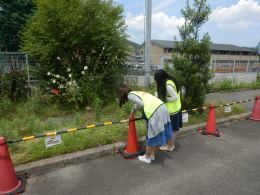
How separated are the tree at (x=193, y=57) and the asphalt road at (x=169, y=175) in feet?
6.02

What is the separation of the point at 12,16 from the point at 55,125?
17.8 meters

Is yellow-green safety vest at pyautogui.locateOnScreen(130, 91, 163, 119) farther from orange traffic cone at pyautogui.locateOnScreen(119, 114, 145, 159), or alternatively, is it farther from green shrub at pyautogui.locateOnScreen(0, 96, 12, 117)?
green shrub at pyautogui.locateOnScreen(0, 96, 12, 117)

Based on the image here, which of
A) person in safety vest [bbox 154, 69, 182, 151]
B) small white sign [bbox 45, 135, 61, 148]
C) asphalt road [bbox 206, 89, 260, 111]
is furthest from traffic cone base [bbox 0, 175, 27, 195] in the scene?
asphalt road [bbox 206, 89, 260, 111]

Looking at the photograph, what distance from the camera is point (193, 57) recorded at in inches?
231

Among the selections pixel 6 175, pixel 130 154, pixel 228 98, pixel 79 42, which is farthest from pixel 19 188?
pixel 228 98

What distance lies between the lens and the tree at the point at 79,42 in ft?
21.6

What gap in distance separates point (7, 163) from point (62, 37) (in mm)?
4597

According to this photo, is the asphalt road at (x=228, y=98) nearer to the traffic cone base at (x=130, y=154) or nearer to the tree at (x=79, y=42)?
the tree at (x=79, y=42)

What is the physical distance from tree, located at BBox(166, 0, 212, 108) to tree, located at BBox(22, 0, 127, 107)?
95.0 inches

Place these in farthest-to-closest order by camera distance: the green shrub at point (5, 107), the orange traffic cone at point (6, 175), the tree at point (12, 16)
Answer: the tree at point (12, 16) < the green shrub at point (5, 107) < the orange traffic cone at point (6, 175)

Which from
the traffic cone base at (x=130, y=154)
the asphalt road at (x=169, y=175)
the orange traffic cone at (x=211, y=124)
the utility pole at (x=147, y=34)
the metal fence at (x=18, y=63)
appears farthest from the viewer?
the utility pole at (x=147, y=34)

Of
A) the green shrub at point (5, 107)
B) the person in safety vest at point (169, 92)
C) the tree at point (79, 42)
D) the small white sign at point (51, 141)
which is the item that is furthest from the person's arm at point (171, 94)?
the green shrub at point (5, 107)

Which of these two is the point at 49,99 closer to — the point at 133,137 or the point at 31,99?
the point at 31,99

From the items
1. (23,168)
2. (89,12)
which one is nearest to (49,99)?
(89,12)
